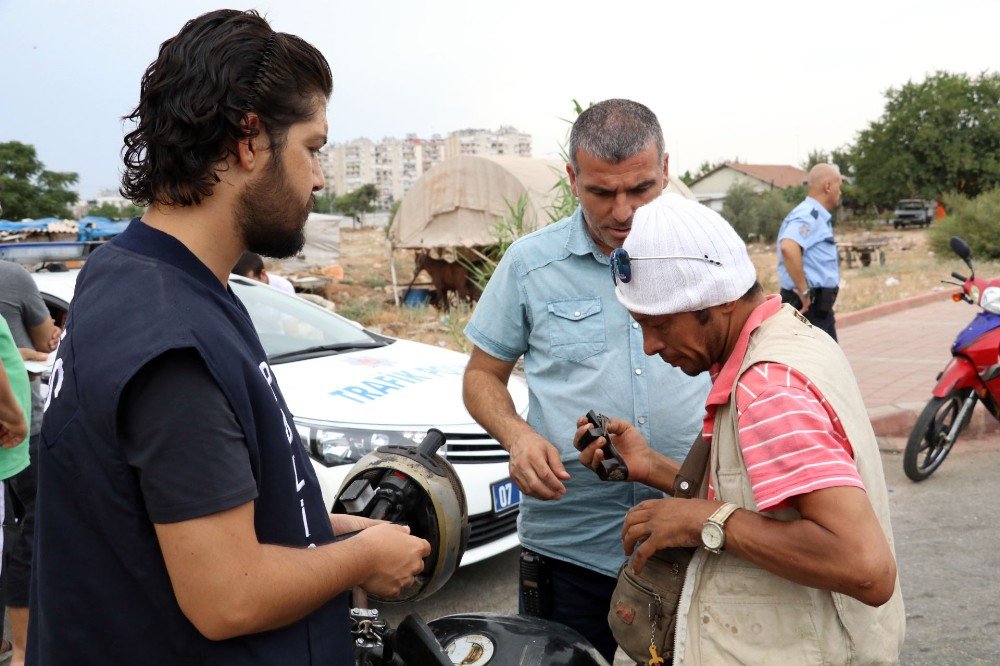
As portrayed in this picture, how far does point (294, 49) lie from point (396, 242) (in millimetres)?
14801

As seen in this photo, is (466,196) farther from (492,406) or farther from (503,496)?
(492,406)

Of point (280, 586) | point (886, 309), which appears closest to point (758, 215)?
→ point (886, 309)

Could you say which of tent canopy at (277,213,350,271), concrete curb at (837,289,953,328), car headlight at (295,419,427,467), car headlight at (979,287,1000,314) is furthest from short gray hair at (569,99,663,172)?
tent canopy at (277,213,350,271)

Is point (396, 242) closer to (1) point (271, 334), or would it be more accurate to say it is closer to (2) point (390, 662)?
(1) point (271, 334)

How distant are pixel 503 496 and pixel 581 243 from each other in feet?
6.80

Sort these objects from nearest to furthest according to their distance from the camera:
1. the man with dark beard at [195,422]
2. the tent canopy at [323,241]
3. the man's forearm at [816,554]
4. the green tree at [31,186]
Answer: the man with dark beard at [195,422] → the man's forearm at [816,554] → the tent canopy at [323,241] → the green tree at [31,186]

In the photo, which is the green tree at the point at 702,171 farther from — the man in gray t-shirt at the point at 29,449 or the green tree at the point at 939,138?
the man in gray t-shirt at the point at 29,449

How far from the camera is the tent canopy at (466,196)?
14.1 metres

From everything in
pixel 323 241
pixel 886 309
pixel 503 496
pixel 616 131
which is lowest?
pixel 886 309

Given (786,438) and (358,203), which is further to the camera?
(358,203)

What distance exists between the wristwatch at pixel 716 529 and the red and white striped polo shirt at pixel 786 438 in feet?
0.26

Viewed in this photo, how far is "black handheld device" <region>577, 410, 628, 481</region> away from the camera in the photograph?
70.9 inches

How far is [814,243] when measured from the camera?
720cm

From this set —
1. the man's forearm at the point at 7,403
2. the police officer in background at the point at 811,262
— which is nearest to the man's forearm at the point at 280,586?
the man's forearm at the point at 7,403
